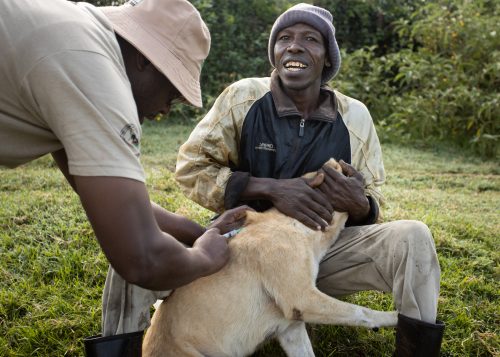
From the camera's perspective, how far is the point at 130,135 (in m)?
1.74

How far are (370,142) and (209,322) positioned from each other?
152cm

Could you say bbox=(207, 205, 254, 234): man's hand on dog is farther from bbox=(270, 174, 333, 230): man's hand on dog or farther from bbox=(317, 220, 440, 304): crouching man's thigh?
bbox=(317, 220, 440, 304): crouching man's thigh

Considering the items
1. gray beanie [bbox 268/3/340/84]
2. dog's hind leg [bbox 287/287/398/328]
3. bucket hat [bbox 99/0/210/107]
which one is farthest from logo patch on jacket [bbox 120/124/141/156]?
gray beanie [bbox 268/3/340/84]

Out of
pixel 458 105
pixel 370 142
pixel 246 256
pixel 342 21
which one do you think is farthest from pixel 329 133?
pixel 342 21

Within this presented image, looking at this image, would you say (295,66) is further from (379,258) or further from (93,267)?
(93,267)

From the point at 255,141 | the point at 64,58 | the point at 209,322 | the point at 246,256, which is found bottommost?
the point at 209,322

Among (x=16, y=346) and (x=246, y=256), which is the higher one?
(x=246, y=256)

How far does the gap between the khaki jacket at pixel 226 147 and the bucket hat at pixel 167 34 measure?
113cm

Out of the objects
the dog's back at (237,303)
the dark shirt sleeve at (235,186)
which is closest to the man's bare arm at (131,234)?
the dog's back at (237,303)

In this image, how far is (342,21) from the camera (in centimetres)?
1120

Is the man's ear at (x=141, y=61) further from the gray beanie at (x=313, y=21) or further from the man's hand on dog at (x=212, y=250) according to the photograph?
the gray beanie at (x=313, y=21)

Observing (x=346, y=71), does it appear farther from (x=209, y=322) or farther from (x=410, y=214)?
(x=209, y=322)

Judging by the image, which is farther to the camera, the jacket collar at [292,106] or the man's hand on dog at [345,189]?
the jacket collar at [292,106]

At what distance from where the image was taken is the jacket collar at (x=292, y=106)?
10.7ft
